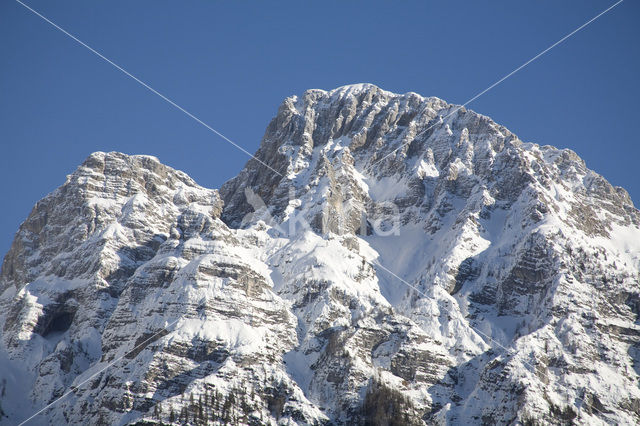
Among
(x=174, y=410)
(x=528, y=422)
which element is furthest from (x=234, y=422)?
(x=528, y=422)

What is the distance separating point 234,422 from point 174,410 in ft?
38.7

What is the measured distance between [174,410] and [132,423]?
858 centimetres

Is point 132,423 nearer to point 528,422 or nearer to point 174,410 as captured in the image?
point 174,410

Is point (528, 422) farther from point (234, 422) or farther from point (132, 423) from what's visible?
point (132, 423)

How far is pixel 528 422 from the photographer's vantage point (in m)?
199

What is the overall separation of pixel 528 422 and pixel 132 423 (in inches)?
3001

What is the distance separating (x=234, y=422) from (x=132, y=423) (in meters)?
19.5

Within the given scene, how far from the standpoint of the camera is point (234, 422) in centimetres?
19962

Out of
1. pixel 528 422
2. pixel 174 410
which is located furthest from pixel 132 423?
pixel 528 422

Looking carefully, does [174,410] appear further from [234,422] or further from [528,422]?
[528,422]

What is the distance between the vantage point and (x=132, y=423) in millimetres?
198250

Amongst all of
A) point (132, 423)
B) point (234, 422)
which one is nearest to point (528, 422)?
point (234, 422)

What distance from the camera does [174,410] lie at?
198m
